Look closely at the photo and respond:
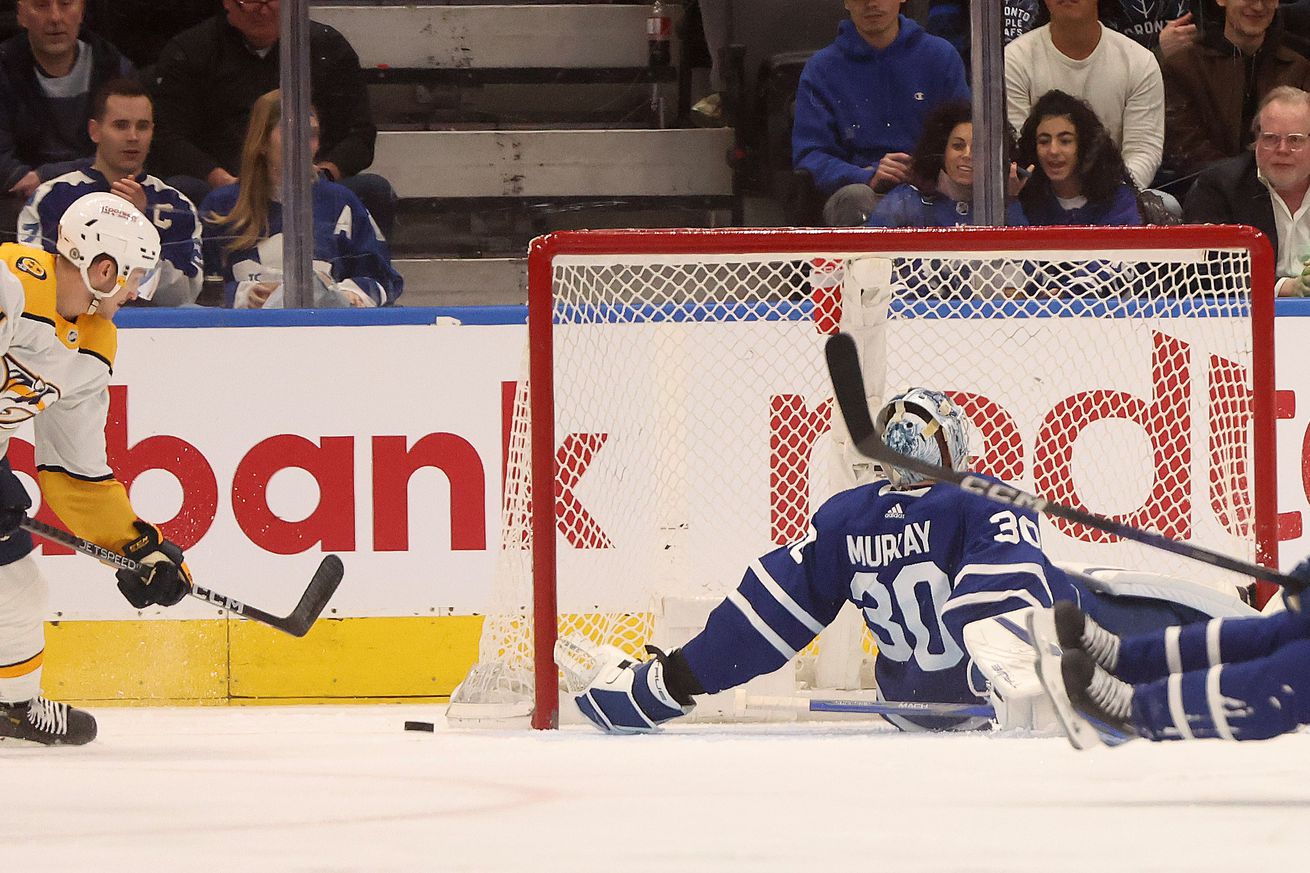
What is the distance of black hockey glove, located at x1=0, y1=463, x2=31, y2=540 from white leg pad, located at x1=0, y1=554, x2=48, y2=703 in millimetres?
78

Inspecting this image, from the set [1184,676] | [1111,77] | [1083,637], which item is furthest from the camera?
[1111,77]

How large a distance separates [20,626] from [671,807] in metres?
1.68

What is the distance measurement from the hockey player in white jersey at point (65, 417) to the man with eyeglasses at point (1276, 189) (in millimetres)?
2333

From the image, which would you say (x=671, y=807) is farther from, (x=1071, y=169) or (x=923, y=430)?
(x=1071, y=169)

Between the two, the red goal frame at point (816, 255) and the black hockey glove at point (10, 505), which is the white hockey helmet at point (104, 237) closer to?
the black hockey glove at point (10, 505)

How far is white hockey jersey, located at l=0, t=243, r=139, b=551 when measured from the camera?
3.06 metres

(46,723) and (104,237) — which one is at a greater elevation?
(104,237)

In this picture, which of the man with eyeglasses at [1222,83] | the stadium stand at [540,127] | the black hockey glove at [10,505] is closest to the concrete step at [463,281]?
the stadium stand at [540,127]

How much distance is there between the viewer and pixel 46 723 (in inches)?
Result: 125

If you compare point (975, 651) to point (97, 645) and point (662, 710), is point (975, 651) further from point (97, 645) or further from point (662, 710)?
point (97, 645)

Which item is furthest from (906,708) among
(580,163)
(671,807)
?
(580,163)

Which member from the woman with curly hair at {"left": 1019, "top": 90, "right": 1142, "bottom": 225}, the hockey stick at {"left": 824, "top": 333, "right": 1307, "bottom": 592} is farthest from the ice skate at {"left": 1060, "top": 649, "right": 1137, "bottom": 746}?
the woman with curly hair at {"left": 1019, "top": 90, "right": 1142, "bottom": 225}

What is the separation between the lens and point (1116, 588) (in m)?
3.09

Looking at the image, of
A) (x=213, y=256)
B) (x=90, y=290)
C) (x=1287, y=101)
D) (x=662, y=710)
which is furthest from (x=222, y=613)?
(x=1287, y=101)
